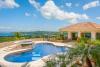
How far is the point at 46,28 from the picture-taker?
18.5 metres

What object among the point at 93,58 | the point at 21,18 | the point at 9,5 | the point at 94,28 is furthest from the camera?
the point at 21,18

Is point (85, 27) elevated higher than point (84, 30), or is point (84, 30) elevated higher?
point (85, 27)

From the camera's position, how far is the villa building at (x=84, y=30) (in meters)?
15.7

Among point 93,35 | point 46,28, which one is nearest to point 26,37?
point 46,28

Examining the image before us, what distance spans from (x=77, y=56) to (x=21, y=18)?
58.3ft

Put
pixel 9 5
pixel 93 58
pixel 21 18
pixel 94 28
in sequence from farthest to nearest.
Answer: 1. pixel 21 18
2. pixel 9 5
3. pixel 94 28
4. pixel 93 58

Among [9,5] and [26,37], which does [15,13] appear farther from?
[26,37]

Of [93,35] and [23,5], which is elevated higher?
[23,5]

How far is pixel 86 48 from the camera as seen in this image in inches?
92.3

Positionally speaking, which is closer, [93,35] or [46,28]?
[93,35]

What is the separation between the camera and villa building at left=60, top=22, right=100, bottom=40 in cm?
1574

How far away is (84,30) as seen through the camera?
16141 mm

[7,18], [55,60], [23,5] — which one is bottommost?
[55,60]

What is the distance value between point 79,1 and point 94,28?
14.4 feet
